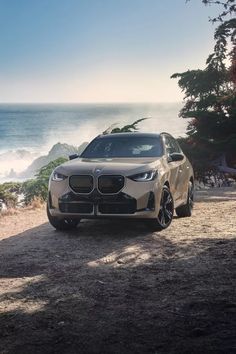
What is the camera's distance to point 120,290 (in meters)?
5.36

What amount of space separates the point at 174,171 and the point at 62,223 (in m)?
2.41

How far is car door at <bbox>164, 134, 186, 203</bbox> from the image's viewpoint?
9.30 meters

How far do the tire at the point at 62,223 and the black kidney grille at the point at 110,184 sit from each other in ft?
4.14

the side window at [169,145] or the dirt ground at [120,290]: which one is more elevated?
the side window at [169,145]

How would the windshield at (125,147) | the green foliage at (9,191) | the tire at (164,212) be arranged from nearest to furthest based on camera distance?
the tire at (164,212) < the windshield at (125,147) < the green foliage at (9,191)

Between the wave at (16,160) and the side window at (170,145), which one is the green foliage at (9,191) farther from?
the wave at (16,160)

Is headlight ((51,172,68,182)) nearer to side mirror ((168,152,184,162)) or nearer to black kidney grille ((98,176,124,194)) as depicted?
black kidney grille ((98,176,124,194))

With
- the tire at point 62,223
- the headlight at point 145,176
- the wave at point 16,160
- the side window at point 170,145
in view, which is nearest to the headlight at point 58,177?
the tire at point 62,223

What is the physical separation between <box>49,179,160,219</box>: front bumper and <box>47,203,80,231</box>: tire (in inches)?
21.5

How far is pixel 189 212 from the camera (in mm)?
10688

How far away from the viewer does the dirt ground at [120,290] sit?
392 centimetres

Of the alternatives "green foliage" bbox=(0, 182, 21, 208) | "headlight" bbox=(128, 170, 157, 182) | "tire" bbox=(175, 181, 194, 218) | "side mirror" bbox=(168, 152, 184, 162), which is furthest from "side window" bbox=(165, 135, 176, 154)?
"green foliage" bbox=(0, 182, 21, 208)

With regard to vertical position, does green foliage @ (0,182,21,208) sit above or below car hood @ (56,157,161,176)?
below

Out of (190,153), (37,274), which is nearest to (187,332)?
(37,274)
